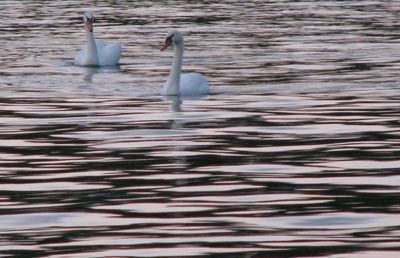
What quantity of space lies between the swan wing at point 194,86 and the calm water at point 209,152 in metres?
0.55

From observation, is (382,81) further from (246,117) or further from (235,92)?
(246,117)

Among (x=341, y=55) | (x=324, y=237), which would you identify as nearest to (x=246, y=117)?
(x=324, y=237)

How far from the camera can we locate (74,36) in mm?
40344

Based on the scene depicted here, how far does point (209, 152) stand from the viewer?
1714 centimetres

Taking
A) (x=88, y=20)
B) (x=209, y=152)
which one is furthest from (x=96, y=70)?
(x=209, y=152)

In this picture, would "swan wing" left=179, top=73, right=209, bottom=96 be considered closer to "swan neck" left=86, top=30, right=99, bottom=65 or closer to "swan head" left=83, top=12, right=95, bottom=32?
"swan neck" left=86, top=30, right=99, bottom=65

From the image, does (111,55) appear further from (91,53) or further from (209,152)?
(209,152)

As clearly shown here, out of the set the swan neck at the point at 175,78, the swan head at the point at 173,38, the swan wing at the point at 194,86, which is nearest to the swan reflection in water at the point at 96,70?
the swan head at the point at 173,38

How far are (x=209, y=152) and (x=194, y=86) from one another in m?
7.99

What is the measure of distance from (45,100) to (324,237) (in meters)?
12.7

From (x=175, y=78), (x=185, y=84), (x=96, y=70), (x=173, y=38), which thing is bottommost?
(x=96, y=70)

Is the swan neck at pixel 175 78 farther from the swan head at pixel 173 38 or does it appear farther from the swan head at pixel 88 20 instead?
the swan head at pixel 88 20

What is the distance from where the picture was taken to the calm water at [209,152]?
39.3ft

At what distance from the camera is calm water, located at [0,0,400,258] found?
1198cm
